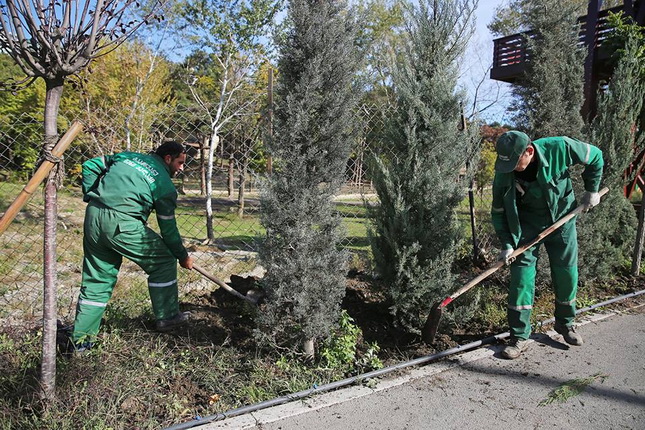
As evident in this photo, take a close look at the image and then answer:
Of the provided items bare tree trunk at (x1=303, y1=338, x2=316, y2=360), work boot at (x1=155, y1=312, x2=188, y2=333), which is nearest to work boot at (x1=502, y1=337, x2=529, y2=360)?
bare tree trunk at (x1=303, y1=338, x2=316, y2=360)

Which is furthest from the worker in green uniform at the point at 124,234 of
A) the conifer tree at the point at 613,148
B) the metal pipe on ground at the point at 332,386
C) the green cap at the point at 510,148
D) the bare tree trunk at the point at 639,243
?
the bare tree trunk at the point at 639,243

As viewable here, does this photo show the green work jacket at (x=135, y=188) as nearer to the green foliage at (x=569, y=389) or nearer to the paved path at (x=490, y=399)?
the paved path at (x=490, y=399)

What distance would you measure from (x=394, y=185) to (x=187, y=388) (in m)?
2.20

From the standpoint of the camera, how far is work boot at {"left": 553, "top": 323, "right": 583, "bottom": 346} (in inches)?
149

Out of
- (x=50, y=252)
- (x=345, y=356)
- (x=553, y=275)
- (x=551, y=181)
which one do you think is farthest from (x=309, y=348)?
(x=551, y=181)

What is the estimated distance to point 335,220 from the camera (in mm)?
3172

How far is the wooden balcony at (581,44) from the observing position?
6.90 m

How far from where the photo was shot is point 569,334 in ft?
12.5

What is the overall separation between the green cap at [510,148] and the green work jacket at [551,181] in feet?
0.48

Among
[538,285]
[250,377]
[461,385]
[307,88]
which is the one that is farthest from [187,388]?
[538,285]

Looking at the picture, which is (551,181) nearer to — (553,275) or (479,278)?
(553,275)

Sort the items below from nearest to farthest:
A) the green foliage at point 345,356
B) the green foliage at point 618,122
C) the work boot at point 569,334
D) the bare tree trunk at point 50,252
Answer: the bare tree trunk at point 50,252 → the green foliage at point 345,356 → the work boot at point 569,334 → the green foliage at point 618,122

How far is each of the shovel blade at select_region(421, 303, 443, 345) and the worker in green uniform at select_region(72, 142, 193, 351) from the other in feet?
6.55

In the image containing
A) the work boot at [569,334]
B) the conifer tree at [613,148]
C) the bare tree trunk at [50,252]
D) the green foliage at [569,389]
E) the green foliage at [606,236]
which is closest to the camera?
the bare tree trunk at [50,252]
